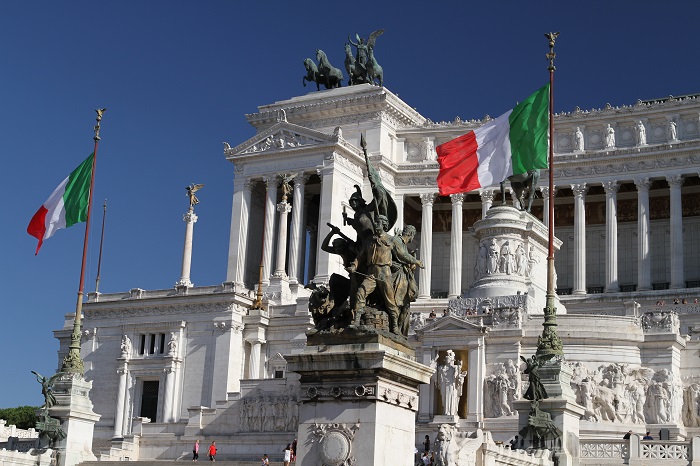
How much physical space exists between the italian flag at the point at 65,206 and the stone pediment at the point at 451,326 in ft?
55.1

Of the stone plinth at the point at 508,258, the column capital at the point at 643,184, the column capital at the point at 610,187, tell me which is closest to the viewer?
the stone plinth at the point at 508,258

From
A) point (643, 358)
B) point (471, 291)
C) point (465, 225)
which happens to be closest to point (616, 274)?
point (465, 225)

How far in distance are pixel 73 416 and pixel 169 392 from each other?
2664 cm

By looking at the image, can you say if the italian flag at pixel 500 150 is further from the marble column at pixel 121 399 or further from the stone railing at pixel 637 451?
the marble column at pixel 121 399

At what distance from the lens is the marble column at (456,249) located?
88.9m

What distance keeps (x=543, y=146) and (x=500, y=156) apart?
6.27 feet

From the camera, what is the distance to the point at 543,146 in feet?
139

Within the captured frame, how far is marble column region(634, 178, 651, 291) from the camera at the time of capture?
3329 inches

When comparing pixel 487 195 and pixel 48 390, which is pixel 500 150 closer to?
pixel 48 390

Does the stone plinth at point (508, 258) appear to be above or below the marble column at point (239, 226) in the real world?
below

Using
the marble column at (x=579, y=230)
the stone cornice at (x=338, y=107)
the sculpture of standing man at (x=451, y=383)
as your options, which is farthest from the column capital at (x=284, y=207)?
the sculpture of standing man at (x=451, y=383)

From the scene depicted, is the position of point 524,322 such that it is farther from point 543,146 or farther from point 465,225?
point 465,225

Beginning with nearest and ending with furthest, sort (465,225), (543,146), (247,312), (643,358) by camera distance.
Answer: (543,146)
(643,358)
(247,312)
(465,225)

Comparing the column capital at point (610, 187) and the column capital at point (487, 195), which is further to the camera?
the column capital at point (487, 195)
